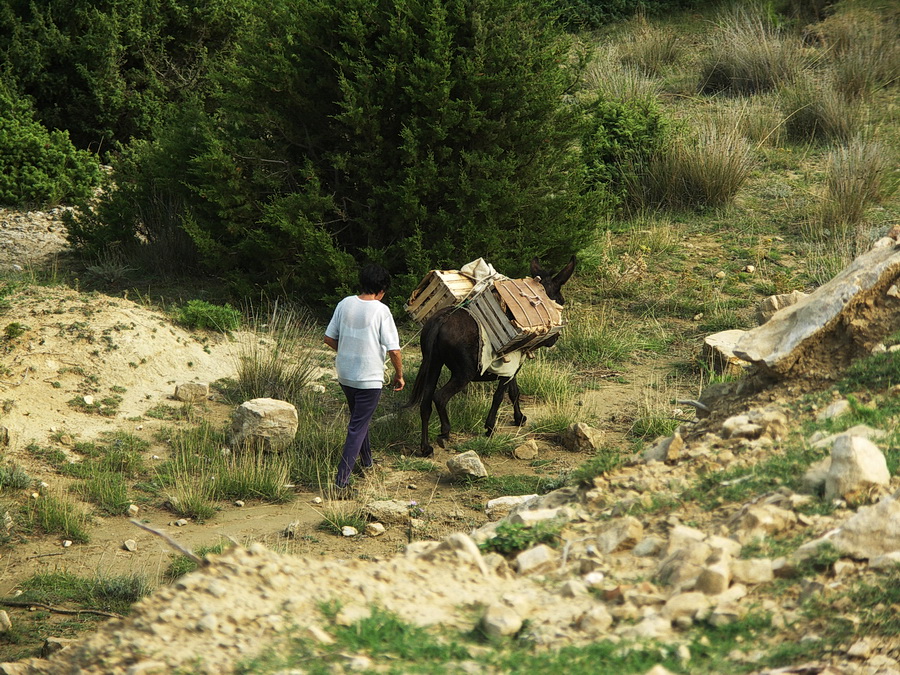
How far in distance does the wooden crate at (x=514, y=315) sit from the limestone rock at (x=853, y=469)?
3.83m

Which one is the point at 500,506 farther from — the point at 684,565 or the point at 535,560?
the point at 684,565

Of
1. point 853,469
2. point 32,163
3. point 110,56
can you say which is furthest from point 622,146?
point 853,469

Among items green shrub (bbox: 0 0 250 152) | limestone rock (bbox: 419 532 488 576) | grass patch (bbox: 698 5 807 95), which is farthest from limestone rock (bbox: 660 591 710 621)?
grass patch (bbox: 698 5 807 95)

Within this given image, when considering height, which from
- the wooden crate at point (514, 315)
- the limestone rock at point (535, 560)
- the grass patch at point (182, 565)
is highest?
the limestone rock at point (535, 560)

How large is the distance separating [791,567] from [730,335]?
648 centimetres

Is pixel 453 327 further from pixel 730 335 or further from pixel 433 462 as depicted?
pixel 730 335

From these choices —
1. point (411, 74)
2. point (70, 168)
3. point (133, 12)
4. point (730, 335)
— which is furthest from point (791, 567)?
point (133, 12)

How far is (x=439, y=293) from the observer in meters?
8.17

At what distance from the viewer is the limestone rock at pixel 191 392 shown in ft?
27.9

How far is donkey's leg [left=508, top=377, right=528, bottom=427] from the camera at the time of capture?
8.34m

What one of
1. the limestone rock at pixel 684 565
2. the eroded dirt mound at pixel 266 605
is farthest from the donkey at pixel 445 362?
the limestone rock at pixel 684 565

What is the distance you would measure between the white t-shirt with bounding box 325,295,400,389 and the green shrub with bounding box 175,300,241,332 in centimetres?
318

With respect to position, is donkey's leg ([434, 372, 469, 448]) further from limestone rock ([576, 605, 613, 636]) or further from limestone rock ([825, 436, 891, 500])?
limestone rock ([576, 605, 613, 636])

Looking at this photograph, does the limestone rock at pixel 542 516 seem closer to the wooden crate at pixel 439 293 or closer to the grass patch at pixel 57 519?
the grass patch at pixel 57 519
